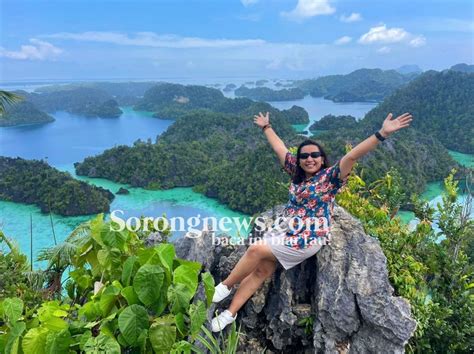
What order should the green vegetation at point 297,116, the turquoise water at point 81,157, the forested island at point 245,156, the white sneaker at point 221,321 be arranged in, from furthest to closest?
the green vegetation at point 297,116 < the forested island at point 245,156 < the turquoise water at point 81,157 < the white sneaker at point 221,321

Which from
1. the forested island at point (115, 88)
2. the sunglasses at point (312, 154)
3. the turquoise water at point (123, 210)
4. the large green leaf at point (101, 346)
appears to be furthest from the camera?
the forested island at point (115, 88)

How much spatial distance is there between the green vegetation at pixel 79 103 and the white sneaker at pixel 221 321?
93.5 m

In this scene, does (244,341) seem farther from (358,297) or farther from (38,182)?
(38,182)

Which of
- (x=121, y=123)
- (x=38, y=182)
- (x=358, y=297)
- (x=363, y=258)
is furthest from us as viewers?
(x=121, y=123)

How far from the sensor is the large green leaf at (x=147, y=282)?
1.50 meters

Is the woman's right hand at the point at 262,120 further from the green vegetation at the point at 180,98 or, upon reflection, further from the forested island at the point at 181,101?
the green vegetation at the point at 180,98

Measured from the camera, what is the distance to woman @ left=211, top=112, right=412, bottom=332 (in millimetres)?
2212

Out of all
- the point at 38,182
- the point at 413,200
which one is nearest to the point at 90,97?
the point at 38,182

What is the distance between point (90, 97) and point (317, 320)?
377 feet

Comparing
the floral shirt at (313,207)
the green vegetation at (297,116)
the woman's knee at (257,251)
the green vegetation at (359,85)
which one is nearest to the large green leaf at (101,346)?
the woman's knee at (257,251)

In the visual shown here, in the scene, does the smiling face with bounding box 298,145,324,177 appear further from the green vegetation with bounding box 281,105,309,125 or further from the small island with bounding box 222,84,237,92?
the small island with bounding box 222,84,237,92

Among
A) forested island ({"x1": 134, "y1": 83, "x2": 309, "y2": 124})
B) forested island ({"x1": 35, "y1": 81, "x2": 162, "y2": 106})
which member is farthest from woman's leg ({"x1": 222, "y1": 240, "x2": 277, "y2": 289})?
forested island ({"x1": 35, "y1": 81, "x2": 162, "y2": 106})

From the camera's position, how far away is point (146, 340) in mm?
1512

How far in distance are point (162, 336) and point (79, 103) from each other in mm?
108000
